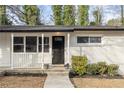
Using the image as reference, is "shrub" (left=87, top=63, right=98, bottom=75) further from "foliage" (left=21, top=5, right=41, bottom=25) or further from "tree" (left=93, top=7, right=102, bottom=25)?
"tree" (left=93, top=7, right=102, bottom=25)

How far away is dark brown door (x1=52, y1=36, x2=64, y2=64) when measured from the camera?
71.8 ft

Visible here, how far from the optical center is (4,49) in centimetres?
2186

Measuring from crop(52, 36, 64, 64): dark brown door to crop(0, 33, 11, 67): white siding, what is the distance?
300cm

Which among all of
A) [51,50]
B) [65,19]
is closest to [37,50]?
[51,50]

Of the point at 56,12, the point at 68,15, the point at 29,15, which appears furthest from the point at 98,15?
the point at 29,15

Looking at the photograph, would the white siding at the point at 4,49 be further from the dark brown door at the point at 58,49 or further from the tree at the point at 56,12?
the tree at the point at 56,12

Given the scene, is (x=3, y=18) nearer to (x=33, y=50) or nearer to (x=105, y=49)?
(x=33, y=50)

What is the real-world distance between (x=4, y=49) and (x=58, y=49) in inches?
142

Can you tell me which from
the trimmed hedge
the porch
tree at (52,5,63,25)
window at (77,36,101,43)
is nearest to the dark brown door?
the porch

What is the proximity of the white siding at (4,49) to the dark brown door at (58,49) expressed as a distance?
3.00m

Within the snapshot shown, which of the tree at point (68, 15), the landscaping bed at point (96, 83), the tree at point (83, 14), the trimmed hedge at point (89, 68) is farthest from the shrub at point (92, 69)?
the tree at point (83, 14)

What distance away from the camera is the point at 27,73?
1922cm

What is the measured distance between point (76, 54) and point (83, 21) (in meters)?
18.1
